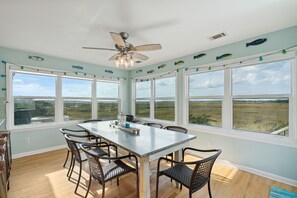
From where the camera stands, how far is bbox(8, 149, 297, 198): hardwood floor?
6.63 feet

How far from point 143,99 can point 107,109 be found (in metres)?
1.30

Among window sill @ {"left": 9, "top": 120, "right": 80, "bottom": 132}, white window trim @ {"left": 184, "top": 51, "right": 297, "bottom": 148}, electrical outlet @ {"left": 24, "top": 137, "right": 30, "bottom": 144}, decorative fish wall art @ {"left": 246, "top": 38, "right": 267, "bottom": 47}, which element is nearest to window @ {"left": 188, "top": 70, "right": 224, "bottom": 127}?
white window trim @ {"left": 184, "top": 51, "right": 297, "bottom": 148}

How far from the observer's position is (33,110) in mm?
3568

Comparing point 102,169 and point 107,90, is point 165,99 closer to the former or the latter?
point 107,90

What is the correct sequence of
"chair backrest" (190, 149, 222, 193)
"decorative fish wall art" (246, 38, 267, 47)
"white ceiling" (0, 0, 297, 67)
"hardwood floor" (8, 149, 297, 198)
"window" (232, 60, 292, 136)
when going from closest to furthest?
"chair backrest" (190, 149, 222, 193), "white ceiling" (0, 0, 297, 67), "hardwood floor" (8, 149, 297, 198), "window" (232, 60, 292, 136), "decorative fish wall art" (246, 38, 267, 47)

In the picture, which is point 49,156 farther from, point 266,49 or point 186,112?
point 266,49

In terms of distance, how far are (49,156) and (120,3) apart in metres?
3.57

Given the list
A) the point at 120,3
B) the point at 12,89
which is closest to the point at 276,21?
the point at 120,3

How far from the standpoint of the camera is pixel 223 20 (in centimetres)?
204

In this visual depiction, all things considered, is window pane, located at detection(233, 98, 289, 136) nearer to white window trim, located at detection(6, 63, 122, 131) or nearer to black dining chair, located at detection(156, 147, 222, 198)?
black dining chair, located at detection(156, 147, 222, 198)

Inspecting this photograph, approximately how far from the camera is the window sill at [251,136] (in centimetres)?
228

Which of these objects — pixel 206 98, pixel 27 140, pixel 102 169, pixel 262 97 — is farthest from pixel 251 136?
pixel 27 140

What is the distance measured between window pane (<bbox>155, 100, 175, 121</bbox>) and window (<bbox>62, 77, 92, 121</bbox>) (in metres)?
2.13

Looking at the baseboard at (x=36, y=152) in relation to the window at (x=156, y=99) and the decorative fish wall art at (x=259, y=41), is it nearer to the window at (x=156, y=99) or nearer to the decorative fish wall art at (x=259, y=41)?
the window at (x=156, y=99)
